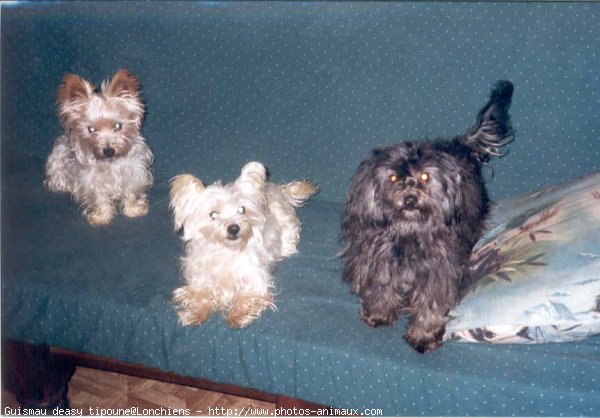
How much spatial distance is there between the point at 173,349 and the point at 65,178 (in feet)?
6.84

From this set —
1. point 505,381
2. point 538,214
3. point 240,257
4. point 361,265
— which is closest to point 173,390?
point 240,257

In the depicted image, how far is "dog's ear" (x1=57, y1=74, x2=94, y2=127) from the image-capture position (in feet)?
12.0

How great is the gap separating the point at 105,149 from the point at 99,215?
1.65 feet

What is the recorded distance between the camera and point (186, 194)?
3.03 meters

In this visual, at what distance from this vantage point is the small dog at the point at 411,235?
2547 millimetres

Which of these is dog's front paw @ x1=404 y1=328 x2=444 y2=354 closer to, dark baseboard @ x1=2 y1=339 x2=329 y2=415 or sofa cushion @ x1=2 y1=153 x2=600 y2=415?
sofa cushion @ x1=2 y1=153 x2=600 y2=415

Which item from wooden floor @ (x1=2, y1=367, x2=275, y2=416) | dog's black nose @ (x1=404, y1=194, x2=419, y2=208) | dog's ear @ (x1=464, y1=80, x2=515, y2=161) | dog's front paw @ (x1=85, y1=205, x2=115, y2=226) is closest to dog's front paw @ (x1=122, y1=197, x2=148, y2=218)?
dog's front paw @ (x1=85, y1=205, x2=115, y2=226)

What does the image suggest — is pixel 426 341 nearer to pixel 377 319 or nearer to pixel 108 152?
pixel 377 319

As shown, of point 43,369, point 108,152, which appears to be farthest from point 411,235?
point 43,369

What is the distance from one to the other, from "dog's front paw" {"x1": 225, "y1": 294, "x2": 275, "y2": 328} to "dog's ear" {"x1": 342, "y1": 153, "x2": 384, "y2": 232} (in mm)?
758

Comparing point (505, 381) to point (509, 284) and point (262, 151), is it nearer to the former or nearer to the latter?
point (509, 284)

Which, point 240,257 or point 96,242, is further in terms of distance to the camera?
point 96,242

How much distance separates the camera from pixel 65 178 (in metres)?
4.35

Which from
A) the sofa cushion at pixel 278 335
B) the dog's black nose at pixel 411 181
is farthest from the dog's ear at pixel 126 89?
the dog's black nose at pixel 411 181
